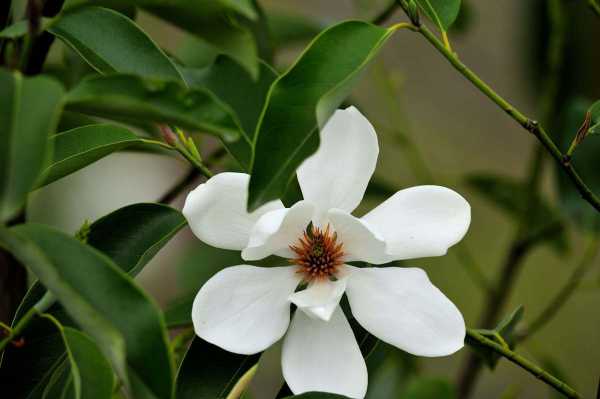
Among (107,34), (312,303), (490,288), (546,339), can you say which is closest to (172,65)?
(107,34)

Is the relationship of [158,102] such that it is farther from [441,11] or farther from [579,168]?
[579,168]

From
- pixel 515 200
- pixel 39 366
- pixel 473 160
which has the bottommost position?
pixel 473 160

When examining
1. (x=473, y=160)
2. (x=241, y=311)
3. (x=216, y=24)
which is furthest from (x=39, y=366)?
(x=473, y=160)

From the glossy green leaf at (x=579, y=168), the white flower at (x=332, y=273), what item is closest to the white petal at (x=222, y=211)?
the white flower at (x=332, y=273)

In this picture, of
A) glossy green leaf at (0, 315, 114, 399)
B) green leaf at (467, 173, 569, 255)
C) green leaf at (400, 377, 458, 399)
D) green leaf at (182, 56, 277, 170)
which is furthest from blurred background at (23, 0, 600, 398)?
glossy green leaf at (0, 315, 114, 399)

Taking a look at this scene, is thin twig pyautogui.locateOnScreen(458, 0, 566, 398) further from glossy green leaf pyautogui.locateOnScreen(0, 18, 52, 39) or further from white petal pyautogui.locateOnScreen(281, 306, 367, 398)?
glossy green leaf pyautogui.locateOnScreen(0, 18, 52, 39)

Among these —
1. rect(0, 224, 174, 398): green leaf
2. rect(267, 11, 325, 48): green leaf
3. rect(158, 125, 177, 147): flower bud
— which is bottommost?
rect(267, 11, 325, 48): green leaf

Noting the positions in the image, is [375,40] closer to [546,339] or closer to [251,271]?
[251,271]
